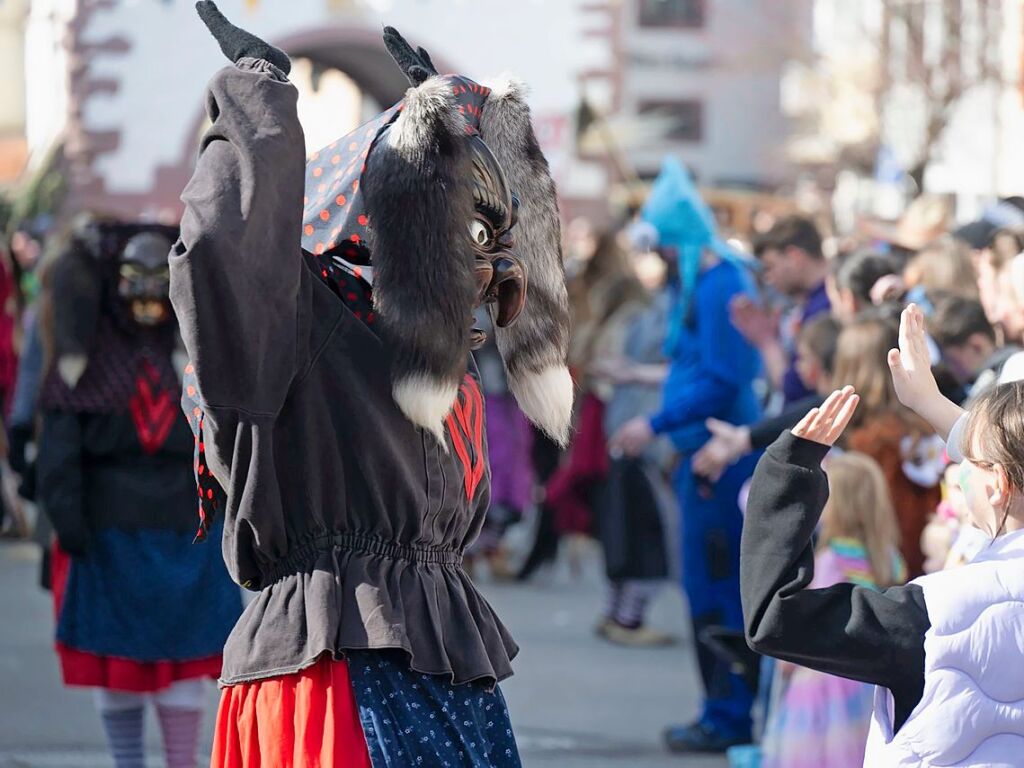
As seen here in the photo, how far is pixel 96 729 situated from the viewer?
6.23 metres

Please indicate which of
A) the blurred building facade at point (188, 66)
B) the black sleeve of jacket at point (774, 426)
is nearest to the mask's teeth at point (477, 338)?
the black sleeve of jacket at point (774, 426)

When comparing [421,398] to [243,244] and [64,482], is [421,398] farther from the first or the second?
[64,482]

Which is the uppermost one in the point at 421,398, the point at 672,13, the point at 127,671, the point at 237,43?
the point at 672,13

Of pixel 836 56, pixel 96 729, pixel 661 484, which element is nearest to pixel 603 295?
pixel 661 484

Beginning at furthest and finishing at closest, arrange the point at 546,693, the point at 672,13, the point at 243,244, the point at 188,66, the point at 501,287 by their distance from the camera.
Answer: the point at 672,13 < the point at 188,66 < the point at 546,693 < the point at 501,287 < the point at 243,244

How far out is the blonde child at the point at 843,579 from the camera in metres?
4.81

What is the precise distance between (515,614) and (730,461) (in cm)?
327

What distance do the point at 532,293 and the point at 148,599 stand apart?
2230mm

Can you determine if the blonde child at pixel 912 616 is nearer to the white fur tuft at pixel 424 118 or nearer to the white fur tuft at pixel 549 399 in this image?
the white fur tuft at pixel 549 399

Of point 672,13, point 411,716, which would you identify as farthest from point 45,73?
point 411,716

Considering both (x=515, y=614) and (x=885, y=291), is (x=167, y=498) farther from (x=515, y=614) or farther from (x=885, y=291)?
(x=515, y=614)

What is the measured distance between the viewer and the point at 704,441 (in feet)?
20.3

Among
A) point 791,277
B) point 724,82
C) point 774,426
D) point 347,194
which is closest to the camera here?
point 347,194

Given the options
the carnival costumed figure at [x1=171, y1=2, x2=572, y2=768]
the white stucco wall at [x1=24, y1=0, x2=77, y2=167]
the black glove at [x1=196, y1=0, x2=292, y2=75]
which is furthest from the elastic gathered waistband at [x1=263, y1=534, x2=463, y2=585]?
the white stucco wall at [x1=24, y1=0, x2=77, y2=167]
